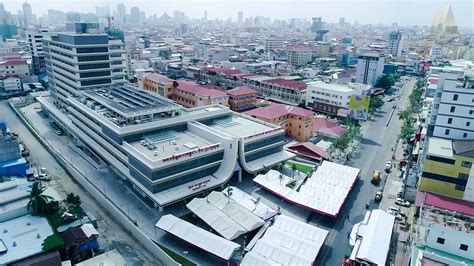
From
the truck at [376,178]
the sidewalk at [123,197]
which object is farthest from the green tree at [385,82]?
the sidewalk at [123,197]

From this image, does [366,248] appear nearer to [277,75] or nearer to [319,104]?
[319,104]

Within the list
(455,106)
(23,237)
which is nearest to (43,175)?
(23,237)

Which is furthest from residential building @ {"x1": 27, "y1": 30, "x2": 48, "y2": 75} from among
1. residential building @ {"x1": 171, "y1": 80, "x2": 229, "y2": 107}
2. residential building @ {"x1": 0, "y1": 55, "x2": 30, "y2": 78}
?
residential building @ {"x1": 171, "y1": 80, "x2": 229, "y2": 107}

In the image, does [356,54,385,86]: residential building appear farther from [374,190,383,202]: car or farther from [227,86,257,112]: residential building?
[374,190,383,202]: car

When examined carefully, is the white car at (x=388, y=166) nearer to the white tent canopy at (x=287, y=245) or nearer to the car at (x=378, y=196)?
the car at (x=378, y=196)

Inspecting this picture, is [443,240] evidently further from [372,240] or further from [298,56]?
[298,56]

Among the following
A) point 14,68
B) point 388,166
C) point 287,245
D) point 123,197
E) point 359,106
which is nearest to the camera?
point 287,245
